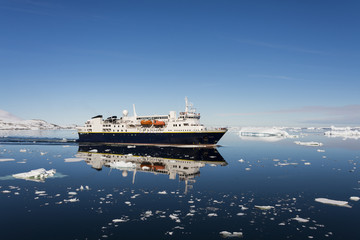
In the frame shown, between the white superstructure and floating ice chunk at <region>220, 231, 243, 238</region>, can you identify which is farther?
the white superstructure

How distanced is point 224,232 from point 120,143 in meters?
54.3

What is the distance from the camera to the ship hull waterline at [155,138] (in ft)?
179

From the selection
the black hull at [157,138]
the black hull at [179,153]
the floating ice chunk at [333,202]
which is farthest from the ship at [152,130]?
the floating ice chunk at [333,202]

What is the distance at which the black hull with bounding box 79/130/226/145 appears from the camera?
54500mm

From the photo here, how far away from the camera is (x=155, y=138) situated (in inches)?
2307

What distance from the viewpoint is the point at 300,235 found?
11852 mm

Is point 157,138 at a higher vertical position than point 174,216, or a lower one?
higher

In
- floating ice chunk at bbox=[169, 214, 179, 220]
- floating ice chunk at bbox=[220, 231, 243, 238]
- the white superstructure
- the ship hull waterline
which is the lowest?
floating ice chunk at bbox=[220, 231, 243, 238]

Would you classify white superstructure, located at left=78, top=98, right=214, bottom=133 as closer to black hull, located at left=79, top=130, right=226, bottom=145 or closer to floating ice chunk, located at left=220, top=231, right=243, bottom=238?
black hull, located at left=79, top=130, right=226, bottom=145

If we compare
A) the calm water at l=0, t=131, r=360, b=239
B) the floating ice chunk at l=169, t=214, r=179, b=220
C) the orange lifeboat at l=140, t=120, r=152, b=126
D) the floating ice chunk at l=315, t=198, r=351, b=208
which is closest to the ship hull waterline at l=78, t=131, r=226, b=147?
the orange lifeboat at l=140, t=120, r=152, b=126

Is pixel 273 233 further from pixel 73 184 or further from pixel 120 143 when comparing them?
pixel 120 143

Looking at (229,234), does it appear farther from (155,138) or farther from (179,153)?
(155,138)

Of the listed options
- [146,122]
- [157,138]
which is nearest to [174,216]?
[157,138]

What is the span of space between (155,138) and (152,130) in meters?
2.16
